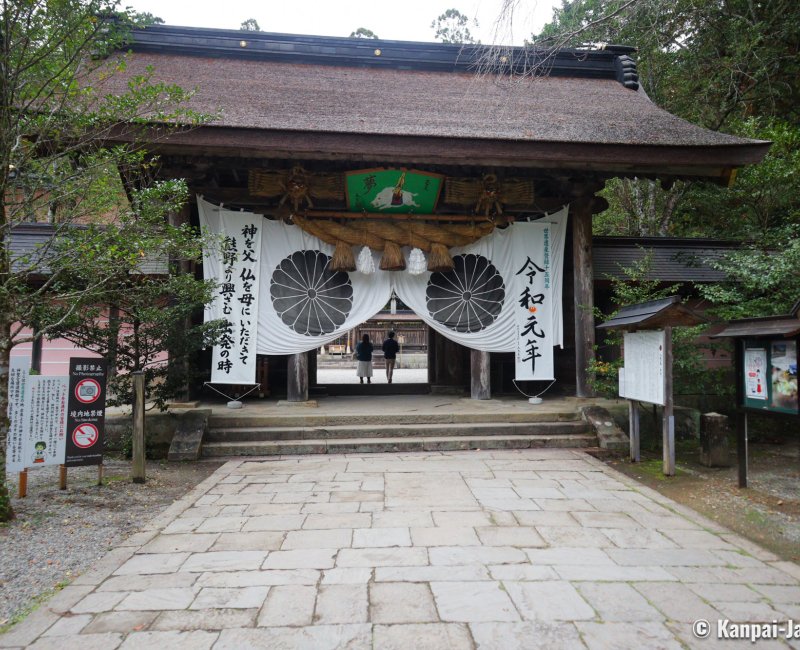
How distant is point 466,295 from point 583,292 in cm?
199

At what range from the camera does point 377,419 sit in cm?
753

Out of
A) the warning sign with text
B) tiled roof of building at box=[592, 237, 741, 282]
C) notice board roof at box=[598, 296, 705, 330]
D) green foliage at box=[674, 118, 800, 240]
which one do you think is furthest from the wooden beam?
the warning sign with text

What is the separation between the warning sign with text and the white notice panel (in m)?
6.10

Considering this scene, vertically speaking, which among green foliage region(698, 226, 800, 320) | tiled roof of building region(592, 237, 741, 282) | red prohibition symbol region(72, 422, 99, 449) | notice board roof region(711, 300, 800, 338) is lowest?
red prohibition symbol region(72, 422, 99, 449)

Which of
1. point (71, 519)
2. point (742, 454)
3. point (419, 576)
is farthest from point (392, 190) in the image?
point (419, 576)

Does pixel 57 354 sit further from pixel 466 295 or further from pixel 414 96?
pixel 414 96

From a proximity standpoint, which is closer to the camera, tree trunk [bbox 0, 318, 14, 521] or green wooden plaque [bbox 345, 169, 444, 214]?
tree trunk [bbox 0, 318, 14, 521]

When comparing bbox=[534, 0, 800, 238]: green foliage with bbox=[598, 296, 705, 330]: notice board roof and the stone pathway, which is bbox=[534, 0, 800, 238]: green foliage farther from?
the stone pathway

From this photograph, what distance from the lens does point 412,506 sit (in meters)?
4.61

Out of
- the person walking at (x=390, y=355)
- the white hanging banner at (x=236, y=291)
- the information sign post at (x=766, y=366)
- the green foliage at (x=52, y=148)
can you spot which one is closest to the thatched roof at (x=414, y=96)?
the green foliage at (x=52, y=148)

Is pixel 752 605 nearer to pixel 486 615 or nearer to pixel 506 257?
pixel 486 615

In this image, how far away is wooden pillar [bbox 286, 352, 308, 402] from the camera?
837cm

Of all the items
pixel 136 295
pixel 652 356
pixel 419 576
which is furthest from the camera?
pixel 652 356

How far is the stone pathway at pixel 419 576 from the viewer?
2559 millimetres
